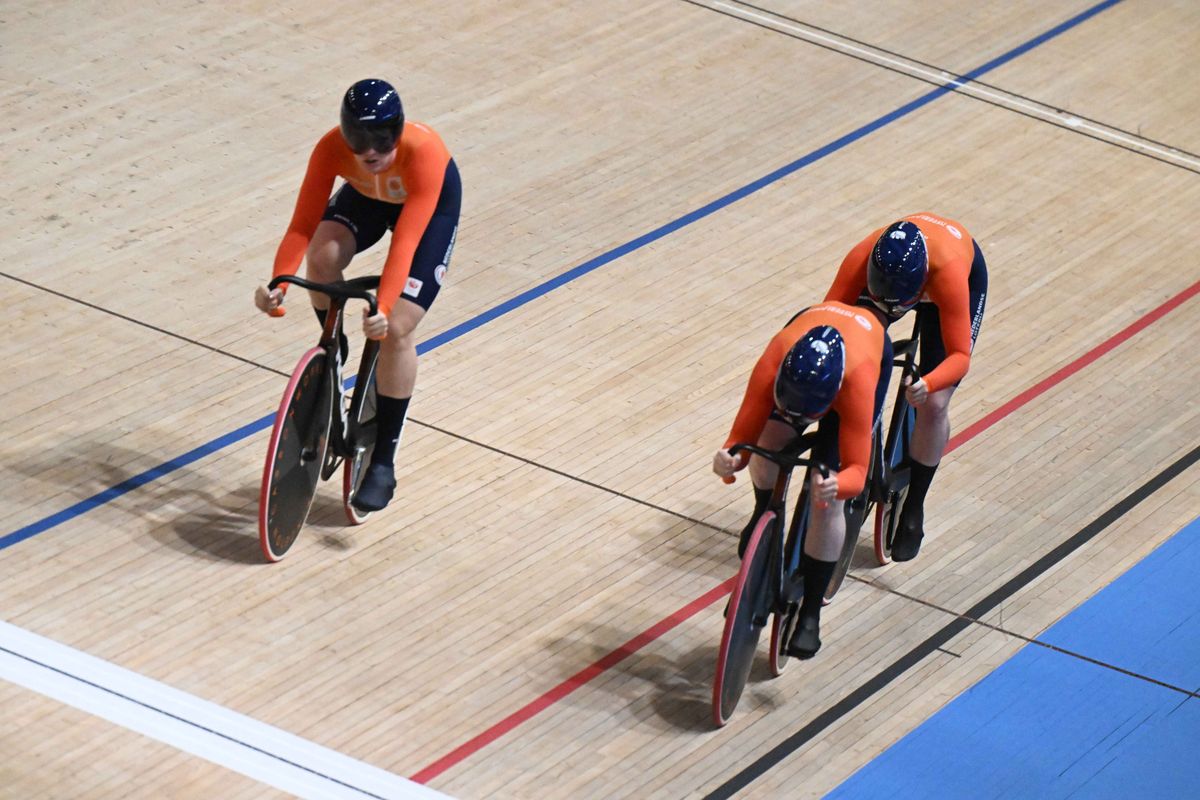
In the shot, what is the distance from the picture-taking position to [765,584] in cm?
514

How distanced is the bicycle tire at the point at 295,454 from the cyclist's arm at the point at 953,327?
5.99 feet

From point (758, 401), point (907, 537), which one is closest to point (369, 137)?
point (758, 401)

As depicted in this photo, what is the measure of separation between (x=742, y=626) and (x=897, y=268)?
1.11m

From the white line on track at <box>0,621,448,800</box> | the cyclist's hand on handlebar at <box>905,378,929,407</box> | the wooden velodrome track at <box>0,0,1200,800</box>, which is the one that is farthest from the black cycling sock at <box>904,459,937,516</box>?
the white line on track at <box>0,621,448,800</box>

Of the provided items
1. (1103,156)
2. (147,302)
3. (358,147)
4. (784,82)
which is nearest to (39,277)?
(147,302)

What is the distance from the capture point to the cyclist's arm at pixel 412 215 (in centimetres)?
532

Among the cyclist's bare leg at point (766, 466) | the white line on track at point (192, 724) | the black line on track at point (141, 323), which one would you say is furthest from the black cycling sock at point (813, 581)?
the black line on track at point (141, 323)

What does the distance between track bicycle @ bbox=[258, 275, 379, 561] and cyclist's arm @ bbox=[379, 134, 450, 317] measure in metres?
0.08

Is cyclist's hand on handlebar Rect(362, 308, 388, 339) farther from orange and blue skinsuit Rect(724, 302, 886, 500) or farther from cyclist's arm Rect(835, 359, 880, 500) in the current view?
cyclist's arm Rect(835, 359, 880, 500)

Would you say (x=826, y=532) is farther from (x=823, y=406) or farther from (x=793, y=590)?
(x=823, y=406)

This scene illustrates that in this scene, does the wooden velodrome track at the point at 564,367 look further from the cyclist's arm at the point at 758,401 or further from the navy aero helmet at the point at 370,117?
the navy aero helmet at the point at 370,117

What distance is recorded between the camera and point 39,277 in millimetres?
7090

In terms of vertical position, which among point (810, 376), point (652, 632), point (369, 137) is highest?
point (369, 137)

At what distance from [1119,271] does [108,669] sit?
501cm
